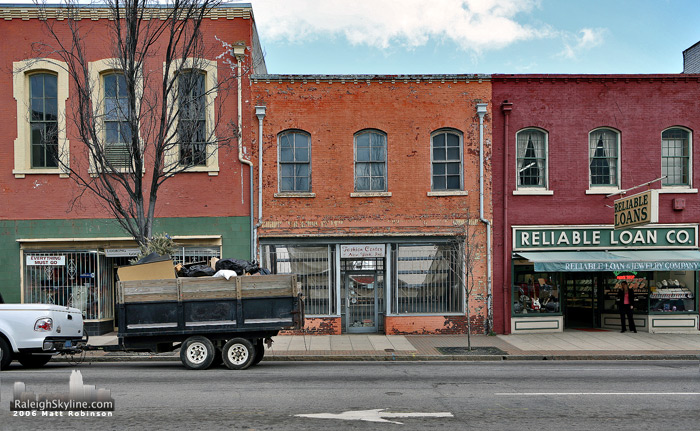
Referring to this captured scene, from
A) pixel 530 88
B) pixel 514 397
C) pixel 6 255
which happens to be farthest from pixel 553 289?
pixel 6 255

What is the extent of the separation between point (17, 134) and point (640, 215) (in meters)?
17.9

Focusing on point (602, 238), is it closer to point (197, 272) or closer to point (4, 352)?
Answer: point (197, 272)

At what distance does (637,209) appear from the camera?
1631 centimetres

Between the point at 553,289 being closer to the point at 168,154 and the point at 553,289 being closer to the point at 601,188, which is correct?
the point at 601,188

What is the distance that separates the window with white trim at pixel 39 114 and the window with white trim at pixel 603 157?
15.8m

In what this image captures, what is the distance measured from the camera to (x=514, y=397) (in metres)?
9.11

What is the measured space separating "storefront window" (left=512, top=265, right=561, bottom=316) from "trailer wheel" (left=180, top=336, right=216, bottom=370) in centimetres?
976

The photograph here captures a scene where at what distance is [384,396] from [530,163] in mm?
11153

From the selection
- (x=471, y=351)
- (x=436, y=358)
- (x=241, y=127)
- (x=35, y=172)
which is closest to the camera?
(x=436, y=358)

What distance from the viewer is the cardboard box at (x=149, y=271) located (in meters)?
11.9

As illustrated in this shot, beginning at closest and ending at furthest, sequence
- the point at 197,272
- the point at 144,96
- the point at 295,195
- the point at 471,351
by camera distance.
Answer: the point at 197,272 < the point at 471,351 < the point at 144,96 < the point at 295,195

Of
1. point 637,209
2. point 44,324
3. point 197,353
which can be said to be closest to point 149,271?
point 197,353

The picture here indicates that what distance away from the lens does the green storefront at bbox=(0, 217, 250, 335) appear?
56.7 ft

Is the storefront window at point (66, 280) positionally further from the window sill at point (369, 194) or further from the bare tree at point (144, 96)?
the window sill at point (369, 194)
